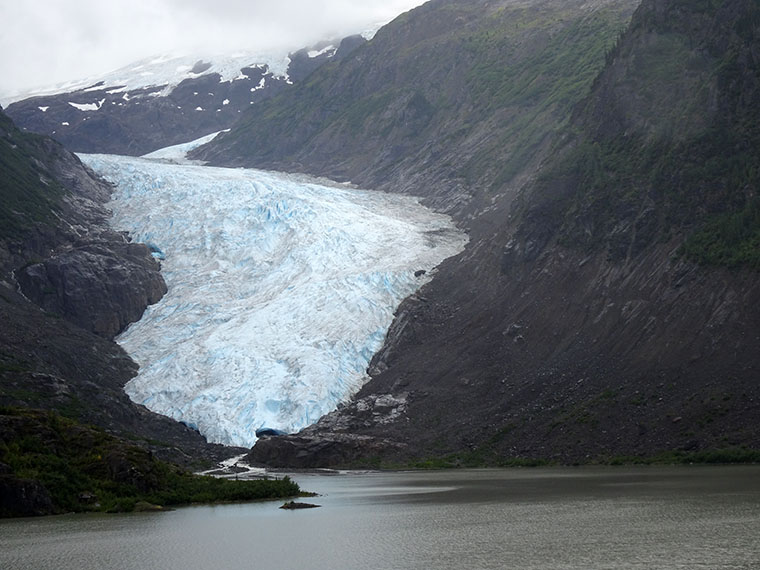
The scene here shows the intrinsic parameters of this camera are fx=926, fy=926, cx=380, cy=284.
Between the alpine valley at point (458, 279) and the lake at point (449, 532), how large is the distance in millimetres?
→ 8154

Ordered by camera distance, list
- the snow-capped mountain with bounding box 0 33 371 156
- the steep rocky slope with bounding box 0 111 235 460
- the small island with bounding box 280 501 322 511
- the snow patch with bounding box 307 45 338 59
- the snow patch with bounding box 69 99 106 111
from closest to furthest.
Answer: the small island with bounding box 280 501 322 511 < the steep rocky slope with bounding box 0 111 235 460 < the snow-capped mountain with bounding box 0 33 371 156 < the snow patch with bounding box 69 99 106 111 < the snow patch with bounding box 307 45 338 59

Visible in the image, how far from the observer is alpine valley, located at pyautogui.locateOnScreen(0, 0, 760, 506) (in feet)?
193

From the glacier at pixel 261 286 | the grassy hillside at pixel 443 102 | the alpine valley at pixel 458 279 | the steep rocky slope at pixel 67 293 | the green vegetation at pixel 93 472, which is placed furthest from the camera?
the grassy hillside at pixel 443 102

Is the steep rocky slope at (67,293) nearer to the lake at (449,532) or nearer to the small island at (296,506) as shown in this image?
the small island at (296,506)

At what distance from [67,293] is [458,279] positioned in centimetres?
3590

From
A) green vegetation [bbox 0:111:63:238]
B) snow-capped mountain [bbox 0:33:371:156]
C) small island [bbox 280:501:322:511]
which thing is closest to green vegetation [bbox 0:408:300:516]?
small island [bbox 280:501:322:511]

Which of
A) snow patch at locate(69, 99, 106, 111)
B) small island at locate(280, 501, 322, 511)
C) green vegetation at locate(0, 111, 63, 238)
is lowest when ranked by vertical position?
small island at locate(280, 501, 322, 511)

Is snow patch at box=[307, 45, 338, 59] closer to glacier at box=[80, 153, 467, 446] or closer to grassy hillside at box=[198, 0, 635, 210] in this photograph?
grassy hillside at box=[198, 0, 635, 210]

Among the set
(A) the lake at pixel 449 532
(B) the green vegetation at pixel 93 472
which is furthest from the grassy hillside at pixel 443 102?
(A) the lake at pixel 449 532

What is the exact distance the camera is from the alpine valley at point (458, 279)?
5891 centimetres

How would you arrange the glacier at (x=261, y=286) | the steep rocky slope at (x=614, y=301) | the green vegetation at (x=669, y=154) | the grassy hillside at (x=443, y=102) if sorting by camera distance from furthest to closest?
1. the grassy hillside at (x=443, y=102)
2. the glacier at (x=261, y=286)
3. the green vegetation at (x=669, y=154)
4. the steep rocky slope at (x=614, y=301)

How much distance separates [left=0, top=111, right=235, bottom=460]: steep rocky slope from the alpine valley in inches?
10.3

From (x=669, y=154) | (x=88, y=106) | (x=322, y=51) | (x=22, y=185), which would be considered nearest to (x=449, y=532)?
(x=669, y=154)

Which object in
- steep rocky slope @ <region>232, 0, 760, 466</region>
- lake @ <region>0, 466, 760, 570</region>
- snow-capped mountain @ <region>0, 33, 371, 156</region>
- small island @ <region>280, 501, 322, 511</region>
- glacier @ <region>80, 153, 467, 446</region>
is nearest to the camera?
lake @ <region>0, 466, 760, 570</region>
